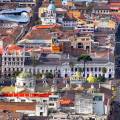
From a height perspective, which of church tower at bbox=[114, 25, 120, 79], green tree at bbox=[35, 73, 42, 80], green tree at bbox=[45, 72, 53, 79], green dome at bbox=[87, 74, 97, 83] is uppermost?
green dome at bbox=[87, 74, 97, 83]

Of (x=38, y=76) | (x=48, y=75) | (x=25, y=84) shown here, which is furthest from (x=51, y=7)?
(x=25, y=84)

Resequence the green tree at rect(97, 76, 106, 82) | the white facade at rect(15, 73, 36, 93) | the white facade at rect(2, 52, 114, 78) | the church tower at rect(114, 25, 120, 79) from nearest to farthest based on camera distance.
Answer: the white facade at rect(15, 73, 36, 93) → the green tree at rect(97, 76, 106, 82) → the white facade at rect(2, 52, 114, 78) → the church tower at rect(114, 25, 120, 79)

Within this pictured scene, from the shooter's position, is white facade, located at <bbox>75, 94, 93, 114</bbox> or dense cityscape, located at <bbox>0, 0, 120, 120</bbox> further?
dense cityscape, located at <bbox>0, 0, 120, 120</bbox>

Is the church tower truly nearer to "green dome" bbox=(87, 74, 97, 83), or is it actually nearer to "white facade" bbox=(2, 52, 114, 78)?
"white facade" bbox=(2, 52, 114, 78)

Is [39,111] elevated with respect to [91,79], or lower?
elevated

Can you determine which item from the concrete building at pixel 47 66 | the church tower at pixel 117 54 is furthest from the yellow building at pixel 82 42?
the concrete building at pixel 47 66

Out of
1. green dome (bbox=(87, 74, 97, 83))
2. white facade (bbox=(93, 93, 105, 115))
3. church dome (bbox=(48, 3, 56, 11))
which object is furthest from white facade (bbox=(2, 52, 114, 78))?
church dome (bbox=(48, 3, 56, 11))

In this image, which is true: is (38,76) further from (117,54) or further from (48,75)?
(117,54)

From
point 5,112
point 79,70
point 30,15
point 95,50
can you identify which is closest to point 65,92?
point 5,112

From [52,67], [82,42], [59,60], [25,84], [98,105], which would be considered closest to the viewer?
[98,105]
